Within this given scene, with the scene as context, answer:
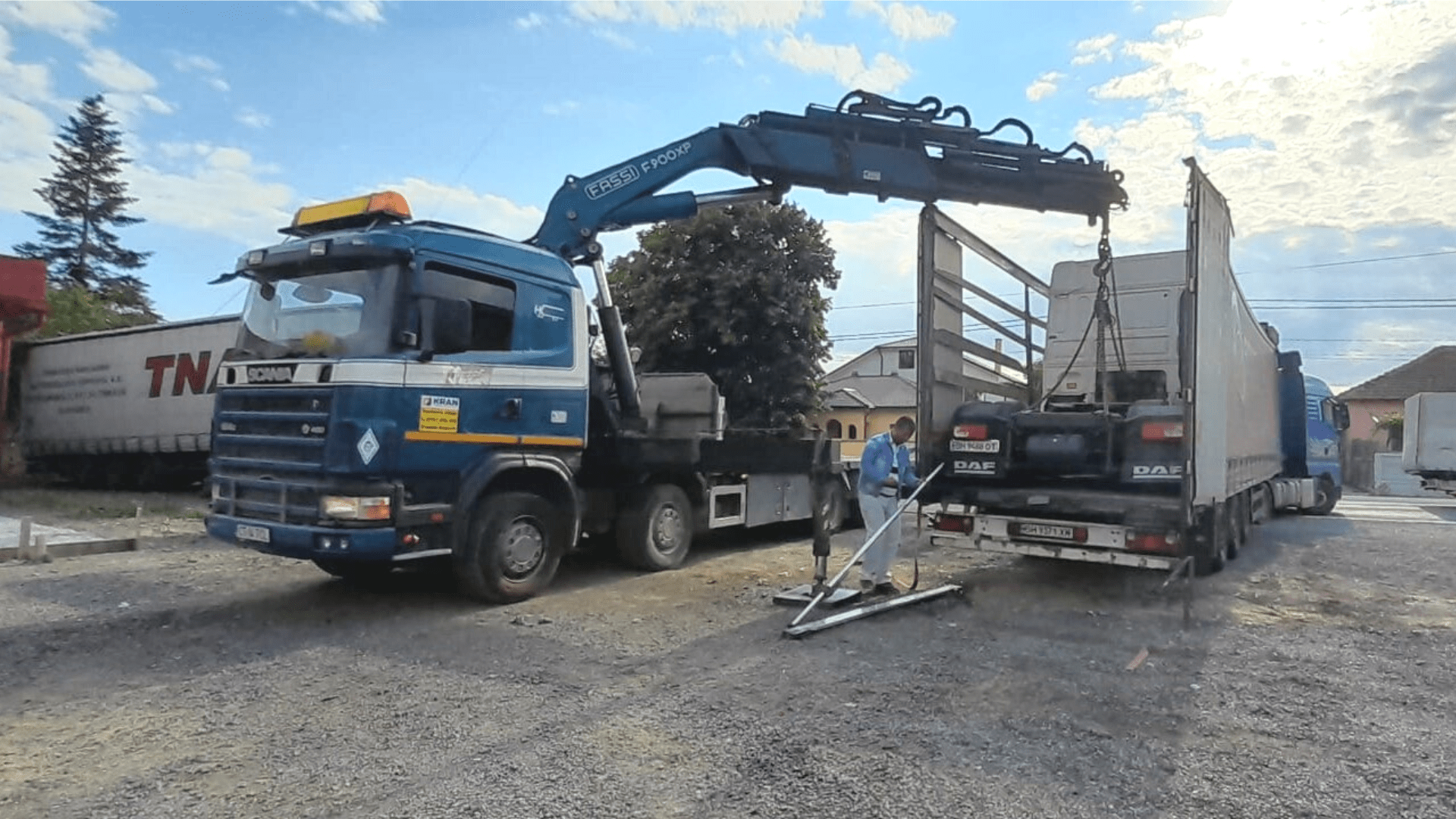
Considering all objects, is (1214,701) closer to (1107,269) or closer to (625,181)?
(1107,269)

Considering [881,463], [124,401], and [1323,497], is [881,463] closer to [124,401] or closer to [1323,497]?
[1323,497]

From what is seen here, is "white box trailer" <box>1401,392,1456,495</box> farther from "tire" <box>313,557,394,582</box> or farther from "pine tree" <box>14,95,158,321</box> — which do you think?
"pine tree" <box>14,95,158,321</box>

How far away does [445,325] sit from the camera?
719 centimetres

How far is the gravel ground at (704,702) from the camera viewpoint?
409 cm

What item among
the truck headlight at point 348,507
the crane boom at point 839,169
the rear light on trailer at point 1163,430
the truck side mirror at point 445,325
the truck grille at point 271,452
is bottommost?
the truck headlight at point 348,507

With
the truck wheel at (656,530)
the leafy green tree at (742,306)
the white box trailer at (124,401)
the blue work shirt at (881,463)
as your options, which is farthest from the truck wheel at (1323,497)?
the white box trailer at (124,401)

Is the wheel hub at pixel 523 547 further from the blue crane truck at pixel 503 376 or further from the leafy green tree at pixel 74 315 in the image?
the leafy green tree at pixel 74 315

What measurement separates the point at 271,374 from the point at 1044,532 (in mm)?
6327

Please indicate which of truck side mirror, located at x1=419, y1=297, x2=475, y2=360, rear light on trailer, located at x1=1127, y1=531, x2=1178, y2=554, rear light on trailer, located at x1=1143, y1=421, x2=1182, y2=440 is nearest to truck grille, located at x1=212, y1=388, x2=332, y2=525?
truck side mirror, located at x1=419, y1=297, x2=475, y2=360

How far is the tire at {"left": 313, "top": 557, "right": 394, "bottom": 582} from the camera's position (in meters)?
8.35

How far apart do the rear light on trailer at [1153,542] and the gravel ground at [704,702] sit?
0.55m

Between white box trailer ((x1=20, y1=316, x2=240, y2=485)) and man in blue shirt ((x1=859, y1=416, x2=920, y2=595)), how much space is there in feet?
44.0

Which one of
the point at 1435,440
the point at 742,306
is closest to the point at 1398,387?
the point at 1435,440

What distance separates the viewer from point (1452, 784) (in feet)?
14.0
